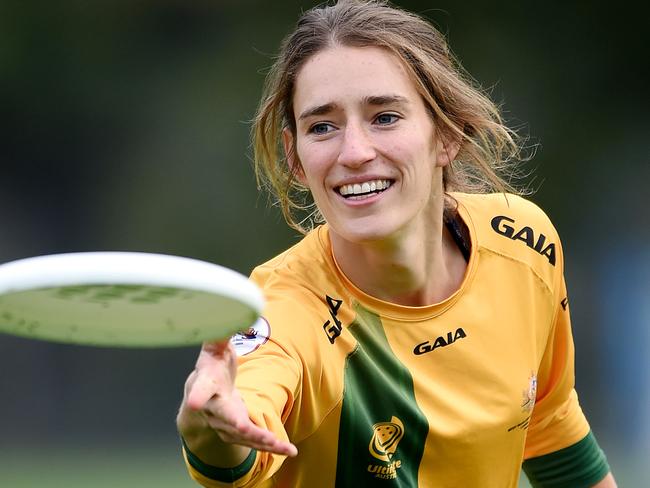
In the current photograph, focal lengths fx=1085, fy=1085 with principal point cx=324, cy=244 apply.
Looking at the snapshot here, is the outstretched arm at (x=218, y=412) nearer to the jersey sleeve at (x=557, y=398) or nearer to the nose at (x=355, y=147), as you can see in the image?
the nose at (x=355, y=147)

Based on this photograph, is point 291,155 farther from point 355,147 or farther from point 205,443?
point 205,443

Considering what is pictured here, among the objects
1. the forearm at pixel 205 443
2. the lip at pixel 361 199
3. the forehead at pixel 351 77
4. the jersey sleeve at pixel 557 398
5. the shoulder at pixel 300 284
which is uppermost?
the forehead at pixel 351 77

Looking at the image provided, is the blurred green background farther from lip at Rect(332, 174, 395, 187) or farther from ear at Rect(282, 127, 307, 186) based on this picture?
lip at Rect(332, 174, 395, 187)

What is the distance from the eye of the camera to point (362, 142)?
9.50 ft

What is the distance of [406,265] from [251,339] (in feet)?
2.21

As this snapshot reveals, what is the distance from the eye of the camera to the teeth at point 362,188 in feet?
9.55

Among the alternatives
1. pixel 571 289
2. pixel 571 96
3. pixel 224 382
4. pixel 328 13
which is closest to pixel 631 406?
pixel 571 289

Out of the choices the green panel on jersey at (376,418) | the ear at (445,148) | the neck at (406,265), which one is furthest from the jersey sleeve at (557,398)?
the green panel on jersey at (376,418)

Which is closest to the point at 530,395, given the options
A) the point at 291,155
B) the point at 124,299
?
the point at 291,155

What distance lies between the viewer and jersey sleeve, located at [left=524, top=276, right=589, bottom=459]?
3.48 m

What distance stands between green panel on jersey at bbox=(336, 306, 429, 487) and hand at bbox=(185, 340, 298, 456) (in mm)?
736

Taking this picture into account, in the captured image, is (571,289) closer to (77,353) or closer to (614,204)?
(614,204)

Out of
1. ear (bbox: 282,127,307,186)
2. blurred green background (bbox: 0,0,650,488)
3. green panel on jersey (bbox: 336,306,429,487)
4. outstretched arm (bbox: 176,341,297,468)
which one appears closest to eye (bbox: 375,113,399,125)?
ear (bbox: 282,127,307,186)

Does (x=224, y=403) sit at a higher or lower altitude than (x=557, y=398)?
higher
